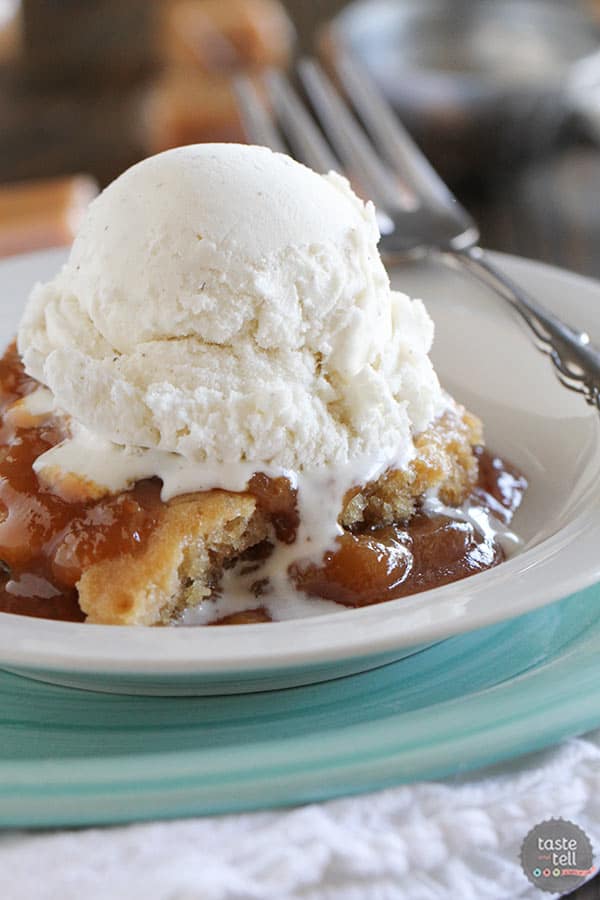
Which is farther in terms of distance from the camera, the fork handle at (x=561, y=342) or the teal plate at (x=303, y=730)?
the fork handle at (x=561, y=342)

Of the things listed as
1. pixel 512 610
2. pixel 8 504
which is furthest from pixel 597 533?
pixel 8 504

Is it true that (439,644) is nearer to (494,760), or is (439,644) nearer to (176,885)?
(494,760)

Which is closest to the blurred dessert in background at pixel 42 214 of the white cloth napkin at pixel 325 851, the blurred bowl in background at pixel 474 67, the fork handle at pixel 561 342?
the blurred bowl in background at pixel 474 67

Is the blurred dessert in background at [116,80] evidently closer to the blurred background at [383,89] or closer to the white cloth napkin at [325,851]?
the blurred background at [383,89]

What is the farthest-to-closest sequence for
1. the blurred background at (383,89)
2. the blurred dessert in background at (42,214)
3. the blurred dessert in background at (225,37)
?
the blurred dessert in background at (225,37) < the blurred background at (383,89) < the blurred dessert in background at (42,214)

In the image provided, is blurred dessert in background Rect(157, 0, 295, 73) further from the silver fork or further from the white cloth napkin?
the white cloth napkin

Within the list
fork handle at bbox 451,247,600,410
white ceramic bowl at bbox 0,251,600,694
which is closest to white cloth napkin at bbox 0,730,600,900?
white ceramic bowl at bbox 0,251,600,694
